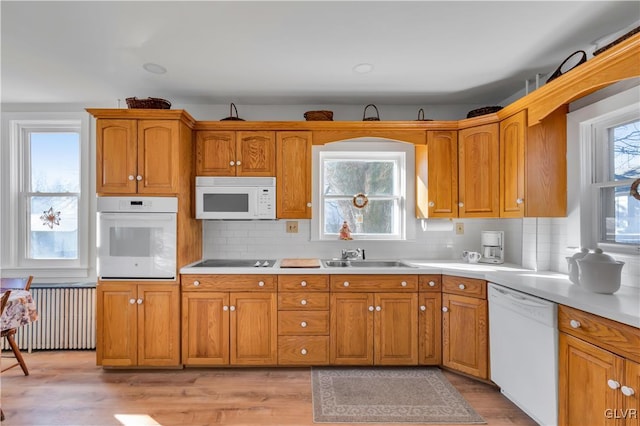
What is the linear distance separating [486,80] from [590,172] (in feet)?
3.54

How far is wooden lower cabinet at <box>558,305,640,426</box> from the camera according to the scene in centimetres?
139

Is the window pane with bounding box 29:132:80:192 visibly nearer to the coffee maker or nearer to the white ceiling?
the white ceiling

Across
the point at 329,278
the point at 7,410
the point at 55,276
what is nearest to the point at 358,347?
the point at 329,278

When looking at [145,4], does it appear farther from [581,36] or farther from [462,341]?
[462,341]

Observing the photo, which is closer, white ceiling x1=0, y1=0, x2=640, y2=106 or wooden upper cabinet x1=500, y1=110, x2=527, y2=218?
white ceiling x1=0, y1=0, x2=640, y2=106

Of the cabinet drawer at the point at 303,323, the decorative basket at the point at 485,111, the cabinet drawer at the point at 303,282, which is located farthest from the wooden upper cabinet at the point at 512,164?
the cabinet drawer at the point at 303,323

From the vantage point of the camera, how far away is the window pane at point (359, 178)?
3355 millimetres

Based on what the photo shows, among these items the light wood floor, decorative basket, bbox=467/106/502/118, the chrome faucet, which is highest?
decorative basket, bbox=467/106/502/118

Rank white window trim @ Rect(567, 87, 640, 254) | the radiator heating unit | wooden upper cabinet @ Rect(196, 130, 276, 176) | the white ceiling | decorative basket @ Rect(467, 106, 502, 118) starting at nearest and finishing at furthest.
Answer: the white ceiling
white window trim @ Rect(567, 87, 640, 254)
decorative basket @ Rect(467, 106, 502, 118)
wooden upper cabinet @ Rect(196, 130, 276, 176)
the radiator heating unit

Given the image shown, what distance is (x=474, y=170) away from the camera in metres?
2.87

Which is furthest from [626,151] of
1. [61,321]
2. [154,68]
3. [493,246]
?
[61,321]

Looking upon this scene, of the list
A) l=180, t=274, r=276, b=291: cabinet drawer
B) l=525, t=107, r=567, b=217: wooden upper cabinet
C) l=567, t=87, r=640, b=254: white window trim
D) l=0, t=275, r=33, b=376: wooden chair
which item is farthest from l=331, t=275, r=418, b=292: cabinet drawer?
l=0, t=275, r=33, b=376: wooden chair

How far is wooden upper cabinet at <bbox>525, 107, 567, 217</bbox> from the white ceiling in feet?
1.57

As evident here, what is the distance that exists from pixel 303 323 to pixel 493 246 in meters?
1.91
